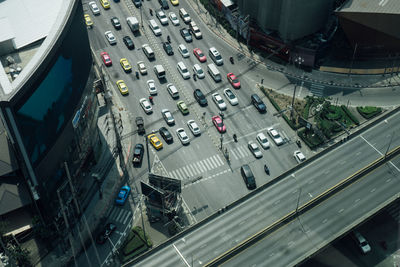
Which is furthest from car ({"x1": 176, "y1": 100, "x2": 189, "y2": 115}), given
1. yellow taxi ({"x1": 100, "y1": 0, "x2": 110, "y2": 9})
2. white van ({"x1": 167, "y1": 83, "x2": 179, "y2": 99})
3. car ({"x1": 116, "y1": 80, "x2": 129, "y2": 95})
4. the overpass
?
yellow taxi ({"x1": 100, "y1": 0, "x2": 110, "y2": 9})

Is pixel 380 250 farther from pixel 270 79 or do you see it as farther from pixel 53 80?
pixel 53 80

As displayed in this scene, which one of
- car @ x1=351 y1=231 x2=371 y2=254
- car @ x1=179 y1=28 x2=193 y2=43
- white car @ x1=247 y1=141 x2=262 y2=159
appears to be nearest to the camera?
car @ x1=351 y1=231 x2=371 y2=254

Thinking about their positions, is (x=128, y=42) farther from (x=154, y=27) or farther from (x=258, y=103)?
(x=258, y=103)

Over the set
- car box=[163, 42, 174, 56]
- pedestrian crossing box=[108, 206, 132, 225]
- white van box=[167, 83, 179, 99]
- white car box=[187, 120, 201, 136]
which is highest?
car box=[163, 42, 174, 56]

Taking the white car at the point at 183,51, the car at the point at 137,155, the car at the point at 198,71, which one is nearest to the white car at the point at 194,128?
the car at the point at 137,155

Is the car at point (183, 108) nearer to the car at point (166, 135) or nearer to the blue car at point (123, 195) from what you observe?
the car at point (166, 135)

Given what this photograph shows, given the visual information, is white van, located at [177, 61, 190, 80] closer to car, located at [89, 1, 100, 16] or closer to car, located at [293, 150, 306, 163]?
car, located at [89, 1, 100, 16]

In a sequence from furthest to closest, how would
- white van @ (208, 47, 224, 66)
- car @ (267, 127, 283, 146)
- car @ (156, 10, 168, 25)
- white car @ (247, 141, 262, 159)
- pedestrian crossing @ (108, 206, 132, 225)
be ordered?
car @ (156, 10, 168, 25) → white van @ (208, 47, 224, 66) → car @ (267, 127, 283, 146) → white car @ (247, 141, 262, 159) → pedestrian crossing @ (108, 206, 132, 225)

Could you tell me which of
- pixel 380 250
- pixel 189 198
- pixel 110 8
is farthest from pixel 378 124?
pixel 110 8
